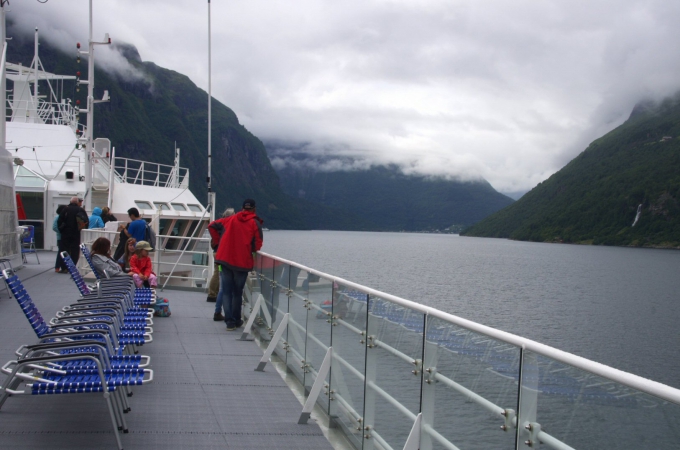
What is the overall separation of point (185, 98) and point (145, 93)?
3346 centimetres

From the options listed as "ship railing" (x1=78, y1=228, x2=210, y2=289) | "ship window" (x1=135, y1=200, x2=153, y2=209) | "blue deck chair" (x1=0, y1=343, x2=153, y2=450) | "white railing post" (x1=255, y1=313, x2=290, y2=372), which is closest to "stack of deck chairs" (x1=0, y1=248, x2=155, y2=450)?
"blue deck chair" (x1=0, y1=343, x2=153, y2=450)

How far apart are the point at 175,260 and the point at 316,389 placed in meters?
15.0

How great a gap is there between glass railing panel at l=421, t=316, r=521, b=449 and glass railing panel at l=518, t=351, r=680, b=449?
9cm

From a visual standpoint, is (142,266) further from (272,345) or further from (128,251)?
(272,345)

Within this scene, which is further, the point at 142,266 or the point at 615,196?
the point at 615,196

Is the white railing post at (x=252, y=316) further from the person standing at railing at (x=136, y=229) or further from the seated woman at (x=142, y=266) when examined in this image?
the person standing at railing at (x=136, y=229)

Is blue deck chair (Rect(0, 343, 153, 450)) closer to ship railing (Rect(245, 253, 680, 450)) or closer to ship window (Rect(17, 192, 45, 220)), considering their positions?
ship railing (Rect(245, 253, 680, 450))

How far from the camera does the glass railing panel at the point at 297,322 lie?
5.89 meters

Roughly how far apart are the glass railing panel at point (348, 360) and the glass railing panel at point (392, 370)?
0.44ft

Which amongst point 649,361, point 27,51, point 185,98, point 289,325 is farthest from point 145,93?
point 289,325

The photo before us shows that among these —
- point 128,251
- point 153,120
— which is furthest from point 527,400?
point 153,120

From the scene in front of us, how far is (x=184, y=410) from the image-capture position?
4.95 meters

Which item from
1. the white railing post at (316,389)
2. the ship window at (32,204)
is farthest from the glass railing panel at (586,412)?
the ship window at (32,204)

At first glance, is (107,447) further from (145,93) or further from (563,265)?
(145,93)
